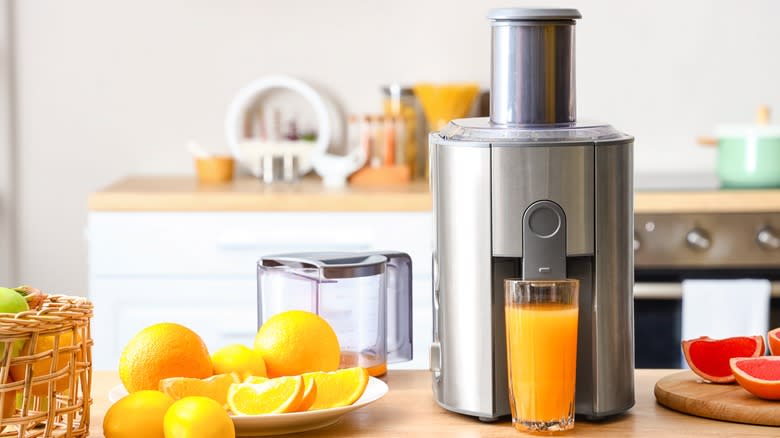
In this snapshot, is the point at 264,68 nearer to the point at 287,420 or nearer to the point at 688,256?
the point at 688,256

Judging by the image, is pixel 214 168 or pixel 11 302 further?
pixel 214 168

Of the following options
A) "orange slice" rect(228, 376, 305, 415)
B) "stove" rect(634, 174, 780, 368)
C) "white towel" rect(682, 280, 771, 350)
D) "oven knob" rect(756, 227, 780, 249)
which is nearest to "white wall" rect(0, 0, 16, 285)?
"stove" rect(634, 174, 780, 368)

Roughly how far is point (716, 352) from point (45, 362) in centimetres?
76

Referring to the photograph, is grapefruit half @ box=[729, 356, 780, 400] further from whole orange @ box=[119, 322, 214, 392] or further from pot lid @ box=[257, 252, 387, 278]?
whole orange @ box=[119, 322, 214, 392]

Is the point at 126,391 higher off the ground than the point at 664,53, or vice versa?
the point at 664,53

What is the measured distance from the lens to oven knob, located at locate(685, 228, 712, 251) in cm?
274

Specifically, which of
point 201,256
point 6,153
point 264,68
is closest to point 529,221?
point 201,256

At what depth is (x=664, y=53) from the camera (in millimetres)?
3350

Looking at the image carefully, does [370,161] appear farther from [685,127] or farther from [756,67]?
[756,67]

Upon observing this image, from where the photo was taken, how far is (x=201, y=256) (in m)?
2.79

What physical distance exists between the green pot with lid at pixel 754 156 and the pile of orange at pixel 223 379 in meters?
1.94

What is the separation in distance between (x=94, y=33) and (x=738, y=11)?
1986 millimetres

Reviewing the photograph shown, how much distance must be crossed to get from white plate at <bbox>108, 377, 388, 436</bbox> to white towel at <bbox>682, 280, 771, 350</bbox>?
1.71 meters

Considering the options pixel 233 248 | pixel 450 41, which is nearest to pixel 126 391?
pixel 233 248
